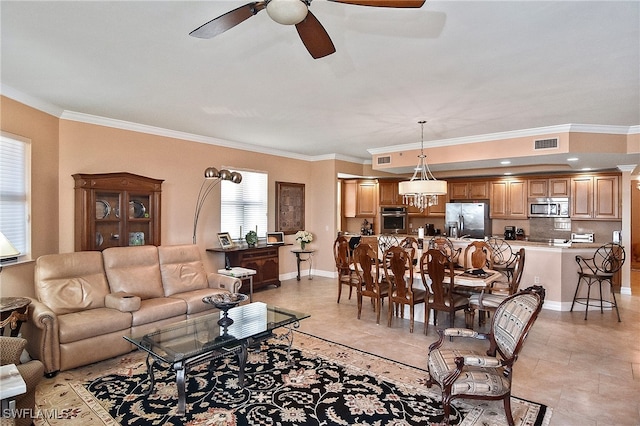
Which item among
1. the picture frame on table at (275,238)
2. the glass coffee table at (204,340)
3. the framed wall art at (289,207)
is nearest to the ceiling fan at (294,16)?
the glass coffee table at (204,340)

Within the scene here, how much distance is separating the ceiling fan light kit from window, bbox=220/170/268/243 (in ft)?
16.0

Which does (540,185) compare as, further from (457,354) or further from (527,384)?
(457,354)

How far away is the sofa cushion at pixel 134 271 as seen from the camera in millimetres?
4062

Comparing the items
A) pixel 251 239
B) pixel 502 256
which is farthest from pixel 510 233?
pixel 251 239

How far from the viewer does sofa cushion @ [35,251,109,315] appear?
3.53 meters

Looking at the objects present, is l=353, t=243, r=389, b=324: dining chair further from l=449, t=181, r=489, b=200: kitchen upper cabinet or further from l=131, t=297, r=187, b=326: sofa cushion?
l=449, t=181, r=489, b=200: kitchen upper cabinet

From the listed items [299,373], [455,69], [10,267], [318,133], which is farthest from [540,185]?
[10,267]

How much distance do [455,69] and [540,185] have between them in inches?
223

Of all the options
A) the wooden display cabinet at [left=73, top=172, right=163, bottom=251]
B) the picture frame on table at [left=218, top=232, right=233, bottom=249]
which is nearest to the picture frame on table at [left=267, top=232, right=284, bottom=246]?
the picture frame on table at [left=218, top=232, right=233, bottom=249]

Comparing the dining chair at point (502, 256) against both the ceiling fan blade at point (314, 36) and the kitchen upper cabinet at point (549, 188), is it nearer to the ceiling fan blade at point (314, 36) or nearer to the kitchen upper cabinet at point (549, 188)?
the kitchen upper cabinet at point (549, 188)

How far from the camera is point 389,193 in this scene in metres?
8.99

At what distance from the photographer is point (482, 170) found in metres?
7.79

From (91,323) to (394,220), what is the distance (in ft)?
22.8

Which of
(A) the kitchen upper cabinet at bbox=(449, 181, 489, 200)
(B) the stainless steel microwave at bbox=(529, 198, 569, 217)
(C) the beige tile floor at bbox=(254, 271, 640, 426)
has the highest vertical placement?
(A) the kitchen upper cabinet at bbox=(449, 181, 489, 200)
